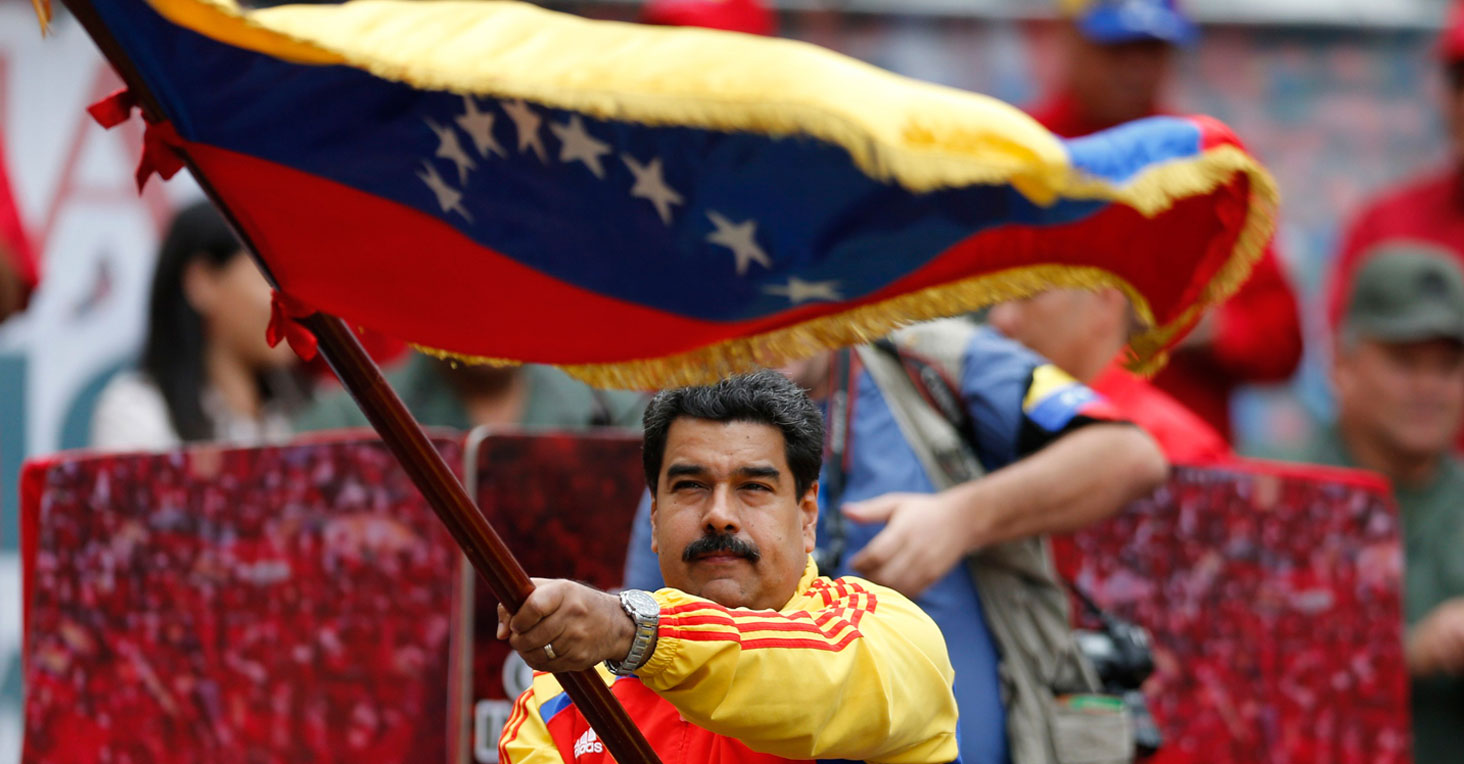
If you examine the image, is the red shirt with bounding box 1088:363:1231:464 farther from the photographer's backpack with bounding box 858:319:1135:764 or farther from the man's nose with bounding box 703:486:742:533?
the man's nose with bounding box 703:486:742:533

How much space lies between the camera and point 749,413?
2.65 meters

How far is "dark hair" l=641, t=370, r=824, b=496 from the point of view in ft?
8.67

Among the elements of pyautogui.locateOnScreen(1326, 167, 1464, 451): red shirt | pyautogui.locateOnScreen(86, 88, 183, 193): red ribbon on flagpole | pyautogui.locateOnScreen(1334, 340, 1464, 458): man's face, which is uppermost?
pyautogui.locateOnScreen(86, 88, 183, 193): red ribbon on flagpole

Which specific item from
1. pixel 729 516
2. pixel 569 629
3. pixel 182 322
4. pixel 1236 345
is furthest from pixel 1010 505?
pixel 182 322

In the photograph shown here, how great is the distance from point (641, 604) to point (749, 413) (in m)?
0.45

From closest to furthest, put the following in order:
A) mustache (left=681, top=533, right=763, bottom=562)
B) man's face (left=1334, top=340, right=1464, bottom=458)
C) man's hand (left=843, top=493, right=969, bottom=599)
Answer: mustache (left=681, top=533, right=763, bottom=562)
man's hand (left=843, top=493, right=969, bottom=599)
man's face (left=1334, top=340, right=1464, bottom=458)

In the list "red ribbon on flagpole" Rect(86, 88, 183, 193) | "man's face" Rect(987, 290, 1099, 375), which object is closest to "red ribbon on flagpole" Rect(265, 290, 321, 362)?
"red ribbon on flagpole" Rect(86, 88, 183, 193)

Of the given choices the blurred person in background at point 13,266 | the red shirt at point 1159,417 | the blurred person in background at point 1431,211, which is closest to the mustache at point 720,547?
the red shirt at point 1159,417

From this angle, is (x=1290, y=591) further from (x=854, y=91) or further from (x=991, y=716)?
(x=854, y=91)

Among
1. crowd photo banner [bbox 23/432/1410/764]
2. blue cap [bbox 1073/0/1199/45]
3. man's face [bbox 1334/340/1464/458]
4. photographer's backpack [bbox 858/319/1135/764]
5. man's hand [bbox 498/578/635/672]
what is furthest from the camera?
blue cap [bbox 1073/0/1199/45]

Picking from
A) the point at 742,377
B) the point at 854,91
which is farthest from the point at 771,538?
the point at 854,91

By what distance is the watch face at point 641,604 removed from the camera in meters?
2.27

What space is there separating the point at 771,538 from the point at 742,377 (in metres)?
0.27

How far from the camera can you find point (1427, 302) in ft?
→ 16.5
